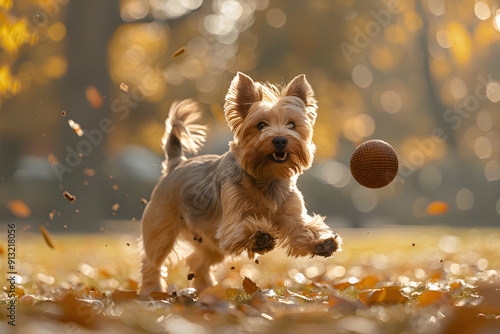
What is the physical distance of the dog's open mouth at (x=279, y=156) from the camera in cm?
493

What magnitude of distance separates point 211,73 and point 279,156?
12.1m

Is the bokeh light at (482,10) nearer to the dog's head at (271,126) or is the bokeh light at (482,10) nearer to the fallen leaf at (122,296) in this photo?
the dog's head at (271,126)

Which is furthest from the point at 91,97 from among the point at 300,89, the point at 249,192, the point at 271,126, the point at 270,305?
the point at 270,305

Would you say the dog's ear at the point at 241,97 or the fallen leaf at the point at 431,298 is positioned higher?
the dog's ear at the point at 241,97

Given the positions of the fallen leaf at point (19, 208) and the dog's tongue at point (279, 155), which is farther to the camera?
the fallen leaf at point (19, 208)

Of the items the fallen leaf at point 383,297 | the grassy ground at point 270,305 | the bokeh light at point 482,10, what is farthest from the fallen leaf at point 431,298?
the bokeh light at point 482,10

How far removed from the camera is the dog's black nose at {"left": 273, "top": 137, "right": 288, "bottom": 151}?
4836 millimetres

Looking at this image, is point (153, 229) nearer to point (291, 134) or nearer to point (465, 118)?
point (291, 134)

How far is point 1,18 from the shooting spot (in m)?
9.74

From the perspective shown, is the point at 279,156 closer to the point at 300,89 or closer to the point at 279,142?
the point at 279,142

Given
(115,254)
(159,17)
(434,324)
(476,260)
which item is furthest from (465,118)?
(434,324)

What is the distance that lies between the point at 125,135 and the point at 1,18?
327 inches

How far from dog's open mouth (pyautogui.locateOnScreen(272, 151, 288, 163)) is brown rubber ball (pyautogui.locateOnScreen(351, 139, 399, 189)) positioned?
679mm

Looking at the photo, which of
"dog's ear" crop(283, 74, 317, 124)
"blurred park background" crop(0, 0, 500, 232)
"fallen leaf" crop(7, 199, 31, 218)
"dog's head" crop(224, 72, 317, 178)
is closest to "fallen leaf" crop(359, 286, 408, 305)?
"dog's head" crop(224, 72, 317, 178)
